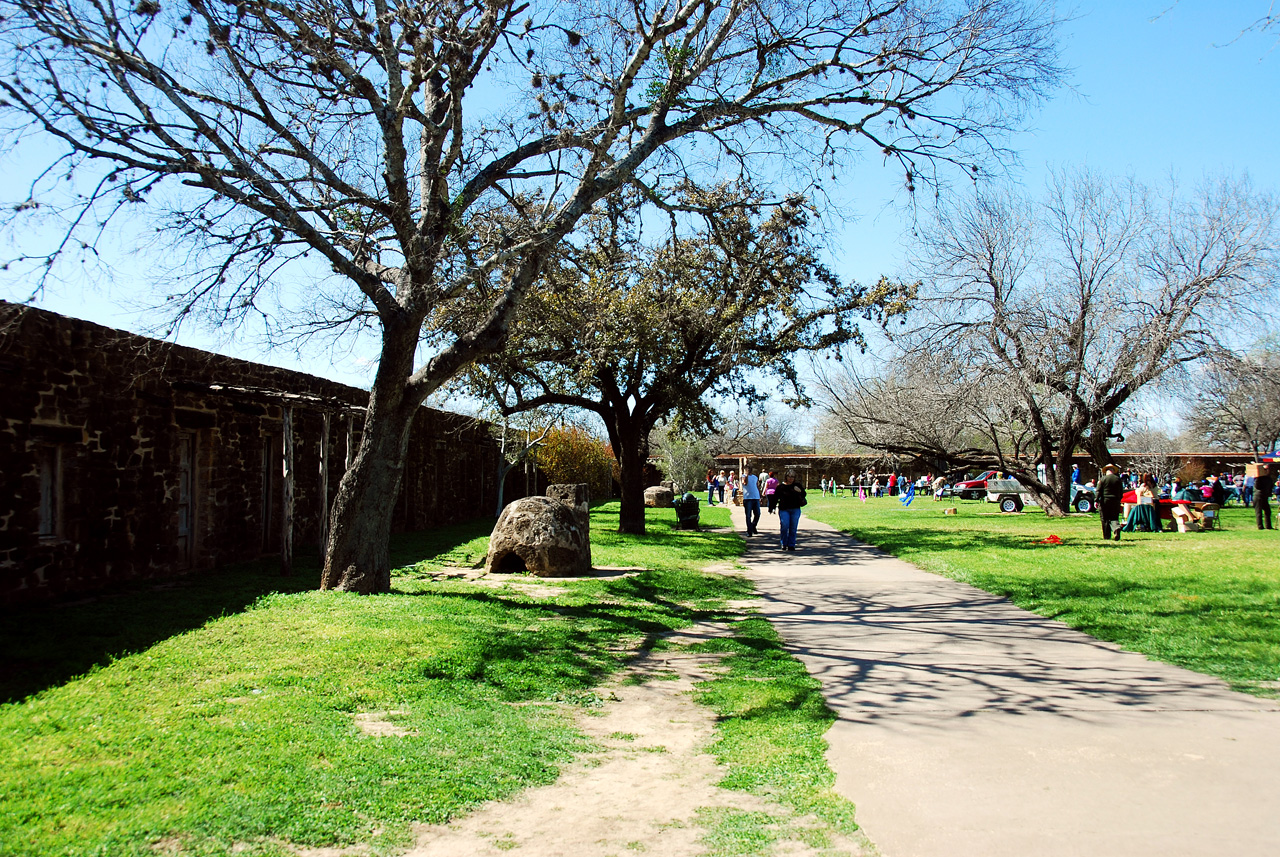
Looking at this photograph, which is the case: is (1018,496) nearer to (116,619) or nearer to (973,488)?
(973,488)

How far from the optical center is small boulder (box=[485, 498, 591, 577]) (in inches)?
483

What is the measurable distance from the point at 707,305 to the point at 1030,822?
15155mm

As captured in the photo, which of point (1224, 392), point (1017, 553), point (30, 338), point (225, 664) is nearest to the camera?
point (225, 664)

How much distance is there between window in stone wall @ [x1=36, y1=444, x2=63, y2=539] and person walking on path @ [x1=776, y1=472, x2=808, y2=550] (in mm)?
12299

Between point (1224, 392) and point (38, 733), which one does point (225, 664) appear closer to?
point (38, 733)

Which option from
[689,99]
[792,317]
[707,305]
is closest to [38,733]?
[689,99]

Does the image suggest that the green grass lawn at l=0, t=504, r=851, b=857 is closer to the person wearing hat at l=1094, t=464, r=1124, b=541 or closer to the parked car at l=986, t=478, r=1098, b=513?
the person wearing hat at l=1094, t=464, r=1124, b=541

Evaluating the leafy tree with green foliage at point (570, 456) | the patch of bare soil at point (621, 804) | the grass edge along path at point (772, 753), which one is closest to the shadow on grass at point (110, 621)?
the patch of bare soil at point (621, 804)

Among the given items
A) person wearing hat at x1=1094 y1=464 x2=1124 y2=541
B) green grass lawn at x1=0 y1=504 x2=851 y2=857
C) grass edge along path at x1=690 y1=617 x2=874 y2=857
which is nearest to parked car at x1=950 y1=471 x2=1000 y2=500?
person wearing hat at x1=1094 y1=464 x2=1124 y2=541

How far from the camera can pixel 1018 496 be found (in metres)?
32.1

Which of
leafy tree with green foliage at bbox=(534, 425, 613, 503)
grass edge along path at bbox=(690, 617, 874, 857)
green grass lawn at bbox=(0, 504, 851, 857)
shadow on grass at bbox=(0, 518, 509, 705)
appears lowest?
grass edge along path at bbox=(690, 617, 874, 857)

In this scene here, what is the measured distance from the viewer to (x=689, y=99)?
34.0 ft

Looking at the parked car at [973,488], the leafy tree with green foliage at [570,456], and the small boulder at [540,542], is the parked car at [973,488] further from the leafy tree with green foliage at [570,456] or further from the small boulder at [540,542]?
the small boulder at [540,542]

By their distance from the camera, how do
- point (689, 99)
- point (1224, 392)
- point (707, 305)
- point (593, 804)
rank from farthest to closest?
point (1224, 392) < point (707, 305) < point (689, 99) < point (593, 804)
